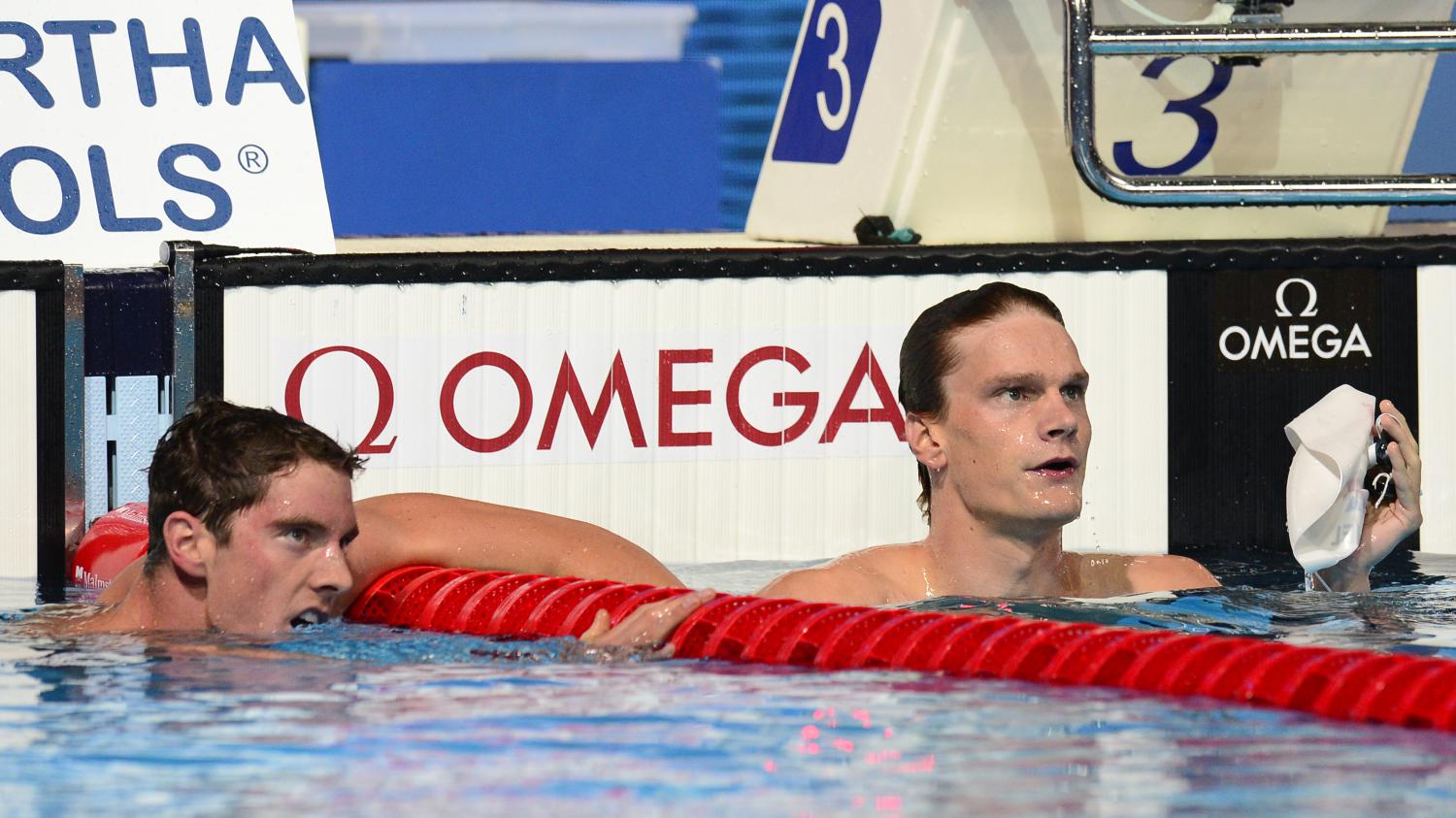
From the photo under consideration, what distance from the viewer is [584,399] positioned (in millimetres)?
4184

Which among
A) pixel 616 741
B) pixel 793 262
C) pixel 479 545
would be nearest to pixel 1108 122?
pixel 793 262

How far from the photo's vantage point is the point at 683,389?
418 cm

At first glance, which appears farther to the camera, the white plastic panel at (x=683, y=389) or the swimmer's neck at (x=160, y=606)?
the white plastic panel at (x=683, y=389)

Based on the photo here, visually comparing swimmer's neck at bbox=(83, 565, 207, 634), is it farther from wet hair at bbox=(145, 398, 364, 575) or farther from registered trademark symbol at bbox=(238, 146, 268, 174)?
registered trademark symbol at bbox=(238, 146, 268, 174)

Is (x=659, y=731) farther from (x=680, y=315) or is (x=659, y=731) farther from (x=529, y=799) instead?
(x=680, y=315)

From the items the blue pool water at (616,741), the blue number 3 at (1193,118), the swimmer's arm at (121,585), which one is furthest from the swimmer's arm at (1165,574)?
the swimmer's arm at (121,585)

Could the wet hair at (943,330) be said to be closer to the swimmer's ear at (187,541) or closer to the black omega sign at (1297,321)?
the black omega sign at (1297,321)

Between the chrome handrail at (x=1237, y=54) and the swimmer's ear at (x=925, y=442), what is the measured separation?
0.86 metres

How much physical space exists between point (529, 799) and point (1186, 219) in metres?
2.66

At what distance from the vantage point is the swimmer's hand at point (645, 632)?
3.06 m

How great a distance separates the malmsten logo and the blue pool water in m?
1.07

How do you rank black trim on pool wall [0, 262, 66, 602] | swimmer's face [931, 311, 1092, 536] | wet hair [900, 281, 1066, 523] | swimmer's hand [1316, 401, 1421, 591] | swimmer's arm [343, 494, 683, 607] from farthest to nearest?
black trim on pool wall [0, 262, 66, 602] → swimmer's arm [343, 494, 683, 607] → swimmer's hand [1316, 401, 1421, 591] → wet hair [900, 281, 1066, 523] → swimmer's face [931, 311, 1092, 536]

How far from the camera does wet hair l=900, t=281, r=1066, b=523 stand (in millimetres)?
3287

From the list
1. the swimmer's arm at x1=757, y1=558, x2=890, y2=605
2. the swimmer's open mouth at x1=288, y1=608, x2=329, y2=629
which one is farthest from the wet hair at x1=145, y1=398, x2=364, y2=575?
the swimmer's arm at x1=757, y1=558, x2=890, y2=605
